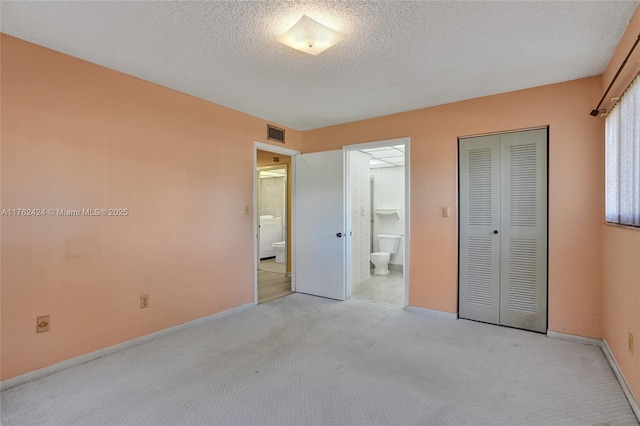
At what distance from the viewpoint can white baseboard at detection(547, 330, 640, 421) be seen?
1887 mm

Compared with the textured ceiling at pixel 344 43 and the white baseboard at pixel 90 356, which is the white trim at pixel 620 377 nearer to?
the textured ceiling at pixel 344 43

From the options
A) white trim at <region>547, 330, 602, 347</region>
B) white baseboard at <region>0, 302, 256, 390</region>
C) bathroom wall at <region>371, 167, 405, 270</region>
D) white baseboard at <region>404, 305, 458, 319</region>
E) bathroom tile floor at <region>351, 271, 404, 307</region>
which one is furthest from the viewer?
bathroom wall at <region>371, 167, 405, 270</region>

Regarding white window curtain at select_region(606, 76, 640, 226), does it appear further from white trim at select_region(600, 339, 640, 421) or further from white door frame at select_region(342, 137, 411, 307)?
white door frame at select_region(342, 137, 411, 307)

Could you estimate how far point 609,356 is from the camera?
2.47 meters

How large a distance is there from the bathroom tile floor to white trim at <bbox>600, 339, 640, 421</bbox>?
190 centimetres

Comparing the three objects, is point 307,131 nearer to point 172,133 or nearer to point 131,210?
point 172,133

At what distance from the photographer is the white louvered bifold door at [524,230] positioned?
9.95 feet

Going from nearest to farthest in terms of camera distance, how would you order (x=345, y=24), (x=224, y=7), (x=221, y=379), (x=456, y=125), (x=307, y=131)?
(x=224, y=7), (x=345, y=24), (x=221, y=379), (x=456, y=125), (x=307, y=131)

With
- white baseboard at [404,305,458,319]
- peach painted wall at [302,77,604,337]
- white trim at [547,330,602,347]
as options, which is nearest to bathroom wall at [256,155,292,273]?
peach painted wall at [302,77,604,337]

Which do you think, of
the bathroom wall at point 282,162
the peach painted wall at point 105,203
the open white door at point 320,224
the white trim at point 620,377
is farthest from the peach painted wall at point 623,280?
the bathroom wall at point 282,162

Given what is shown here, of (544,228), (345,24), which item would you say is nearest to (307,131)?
(345,24)

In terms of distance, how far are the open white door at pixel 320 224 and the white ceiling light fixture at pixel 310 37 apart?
2.14 metres

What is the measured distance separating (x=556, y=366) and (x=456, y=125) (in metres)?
2.40

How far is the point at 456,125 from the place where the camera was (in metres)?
3.46
